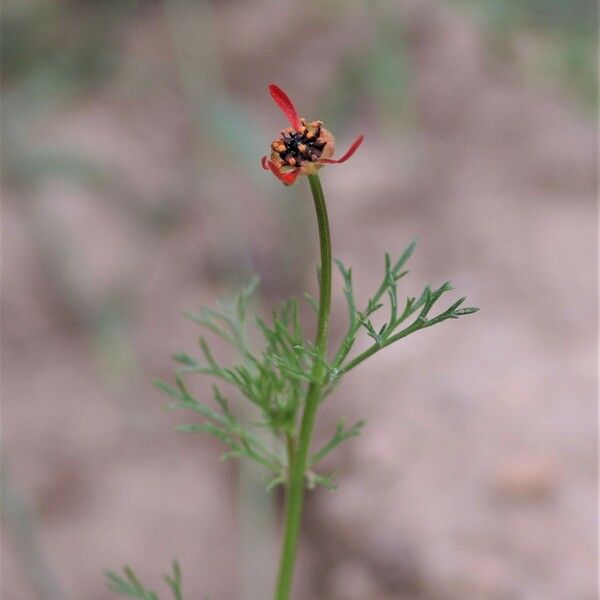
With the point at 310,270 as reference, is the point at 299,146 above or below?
below

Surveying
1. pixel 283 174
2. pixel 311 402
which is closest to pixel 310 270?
pixel 311 402

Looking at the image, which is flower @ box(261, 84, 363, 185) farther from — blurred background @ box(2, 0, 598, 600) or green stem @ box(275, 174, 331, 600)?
blurred background @ box(2, 0, 598, 600)

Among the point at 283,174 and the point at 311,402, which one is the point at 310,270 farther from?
the point at 283,174

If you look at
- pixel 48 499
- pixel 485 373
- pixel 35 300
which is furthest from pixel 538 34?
pixel 48 499

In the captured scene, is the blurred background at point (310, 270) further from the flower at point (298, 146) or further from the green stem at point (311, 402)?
the flower at point (298, 146)

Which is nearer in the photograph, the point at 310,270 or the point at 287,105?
the point at 287,105
